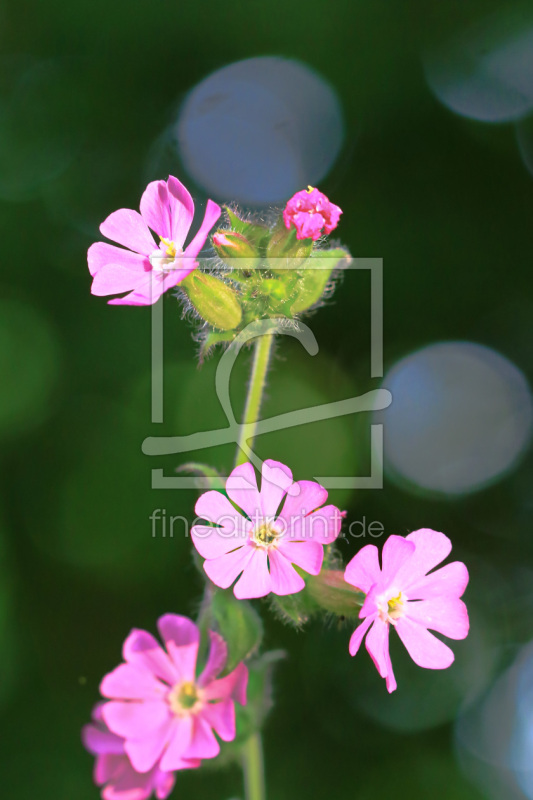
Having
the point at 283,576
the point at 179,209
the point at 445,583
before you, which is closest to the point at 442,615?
the point at 445,583

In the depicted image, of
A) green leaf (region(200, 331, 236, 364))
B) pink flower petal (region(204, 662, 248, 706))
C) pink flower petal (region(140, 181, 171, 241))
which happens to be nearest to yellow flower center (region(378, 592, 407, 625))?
pink flower petal (region(204, 662, 248, 706))

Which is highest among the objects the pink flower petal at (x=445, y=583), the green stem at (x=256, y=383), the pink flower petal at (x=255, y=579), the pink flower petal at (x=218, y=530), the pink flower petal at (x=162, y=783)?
the green stem at (x=256, y=383)

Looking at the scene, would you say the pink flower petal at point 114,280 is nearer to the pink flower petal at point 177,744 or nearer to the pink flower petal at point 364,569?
the pink flower petal at point 364,569

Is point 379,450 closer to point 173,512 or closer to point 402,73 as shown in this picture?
point 173,512

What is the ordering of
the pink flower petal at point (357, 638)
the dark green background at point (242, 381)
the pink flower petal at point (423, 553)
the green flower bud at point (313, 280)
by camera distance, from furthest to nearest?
the dark green background at point (242, 381), the green flower bud at point (313, 280), the pink flower petal at point (423, 553), the pink flower petal at point (357, 638)

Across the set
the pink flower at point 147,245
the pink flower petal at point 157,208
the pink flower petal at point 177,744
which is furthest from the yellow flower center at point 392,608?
the pink flower petal at point 157,208

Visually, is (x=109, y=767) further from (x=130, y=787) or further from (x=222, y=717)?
(x=222, y=717)

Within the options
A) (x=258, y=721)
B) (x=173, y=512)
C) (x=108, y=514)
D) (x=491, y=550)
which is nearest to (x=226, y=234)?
(x=258, y=721)
